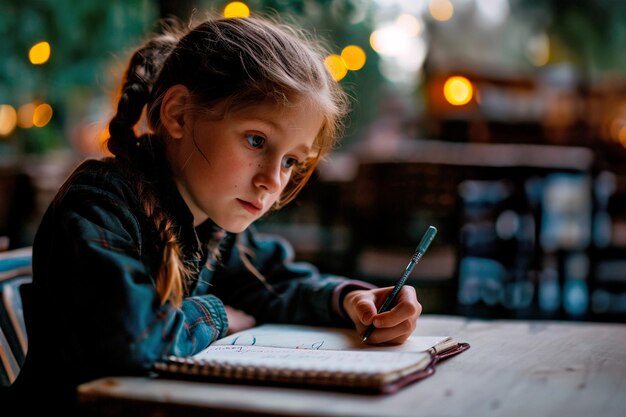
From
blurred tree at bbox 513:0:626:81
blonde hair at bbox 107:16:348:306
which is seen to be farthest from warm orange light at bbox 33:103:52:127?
blonde hair at bbox 107:16:348:306

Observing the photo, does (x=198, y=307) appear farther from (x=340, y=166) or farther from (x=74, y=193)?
(x=340, y=166)

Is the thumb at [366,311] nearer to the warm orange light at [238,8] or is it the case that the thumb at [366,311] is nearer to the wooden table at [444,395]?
the wooden table at [444,395]

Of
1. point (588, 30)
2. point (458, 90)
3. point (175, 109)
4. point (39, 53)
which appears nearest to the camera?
point (175, 109)

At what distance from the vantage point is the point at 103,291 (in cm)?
80

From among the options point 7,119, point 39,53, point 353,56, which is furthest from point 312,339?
point 7,119

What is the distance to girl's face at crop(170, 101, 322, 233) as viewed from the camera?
3.38 feet

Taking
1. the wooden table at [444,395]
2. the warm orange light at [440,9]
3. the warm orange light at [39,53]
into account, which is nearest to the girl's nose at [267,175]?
the wooden table at [444,395]

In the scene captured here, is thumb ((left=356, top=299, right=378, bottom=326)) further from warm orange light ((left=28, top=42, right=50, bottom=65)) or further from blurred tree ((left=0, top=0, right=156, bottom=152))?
→ warm orange light ((left=28, top=42, right=50, bottom=65))

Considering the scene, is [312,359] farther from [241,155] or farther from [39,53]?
[39,53]

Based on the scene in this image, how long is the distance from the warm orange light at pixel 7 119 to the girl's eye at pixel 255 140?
15.1 ft

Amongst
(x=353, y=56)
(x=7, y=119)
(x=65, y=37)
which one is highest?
(x=65, y=37)

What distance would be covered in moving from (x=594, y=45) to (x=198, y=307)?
481cm

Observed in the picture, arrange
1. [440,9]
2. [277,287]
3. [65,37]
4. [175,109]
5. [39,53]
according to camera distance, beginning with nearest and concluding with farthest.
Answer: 1. [175,109]
2. [277,287]
3. [39,53]
4. [65,37]
5. [440,9]

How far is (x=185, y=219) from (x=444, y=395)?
1.75ft
